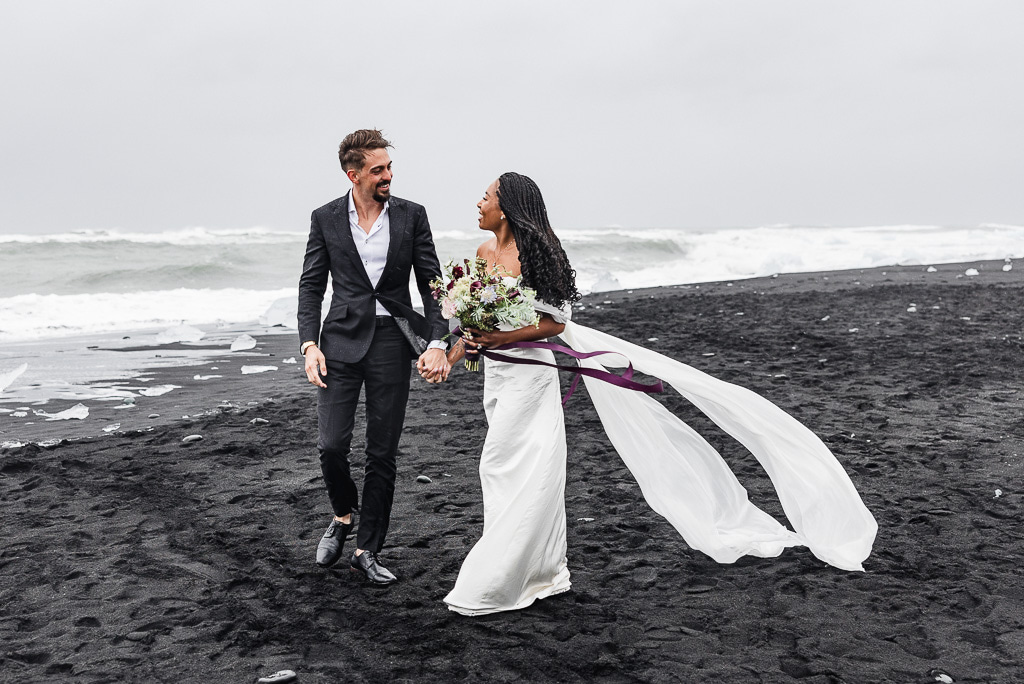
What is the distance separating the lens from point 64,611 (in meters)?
4.37

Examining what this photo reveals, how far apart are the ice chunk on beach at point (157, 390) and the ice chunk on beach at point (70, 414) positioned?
3.07ft

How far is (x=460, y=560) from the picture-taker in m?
4.97

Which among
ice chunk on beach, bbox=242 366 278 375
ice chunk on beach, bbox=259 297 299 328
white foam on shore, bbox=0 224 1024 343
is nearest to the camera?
ice chunk on beach, bbox=242 366 278 375

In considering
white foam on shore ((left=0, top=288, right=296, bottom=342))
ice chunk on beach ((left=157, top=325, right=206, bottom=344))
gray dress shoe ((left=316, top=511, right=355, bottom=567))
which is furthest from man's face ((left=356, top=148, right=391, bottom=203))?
white foam on shore ((left=0, top=288, right=296, bottom=342))

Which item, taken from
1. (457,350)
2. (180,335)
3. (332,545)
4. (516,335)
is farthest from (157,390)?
(516,335)

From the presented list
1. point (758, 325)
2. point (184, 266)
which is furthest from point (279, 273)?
point (758, 325)

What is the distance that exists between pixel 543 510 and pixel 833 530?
153 centimetres

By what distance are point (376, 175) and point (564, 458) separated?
1.65 meters

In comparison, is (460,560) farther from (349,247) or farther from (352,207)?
(352,207)

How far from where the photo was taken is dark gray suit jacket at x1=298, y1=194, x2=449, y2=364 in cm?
445

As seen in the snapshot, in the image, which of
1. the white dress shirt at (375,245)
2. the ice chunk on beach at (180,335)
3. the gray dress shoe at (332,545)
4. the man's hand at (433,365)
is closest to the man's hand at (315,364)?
the white dress shirt at (375,245)

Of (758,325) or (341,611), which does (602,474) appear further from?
(758,325)

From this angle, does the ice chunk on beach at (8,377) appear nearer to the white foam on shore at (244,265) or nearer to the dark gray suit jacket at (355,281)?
the white foam on shore at (244,265)

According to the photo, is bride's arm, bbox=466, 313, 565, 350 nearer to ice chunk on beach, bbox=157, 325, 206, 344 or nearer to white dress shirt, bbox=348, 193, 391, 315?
white dress shirt, bbox=348, 193, 391, 315
